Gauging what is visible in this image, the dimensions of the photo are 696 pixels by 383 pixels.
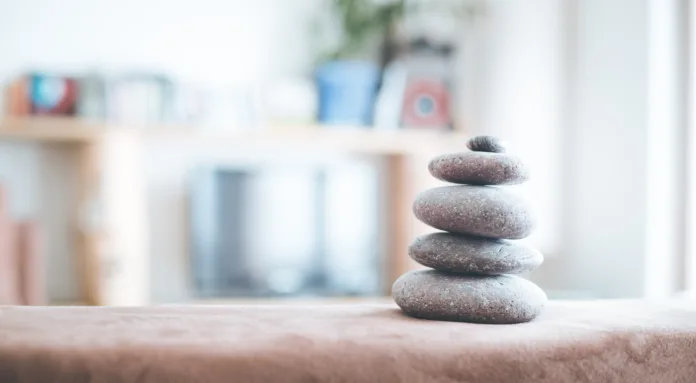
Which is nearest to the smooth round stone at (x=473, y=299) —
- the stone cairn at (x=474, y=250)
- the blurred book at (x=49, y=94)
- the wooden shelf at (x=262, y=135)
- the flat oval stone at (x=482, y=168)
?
the stone cairn at (x=474, y=250)

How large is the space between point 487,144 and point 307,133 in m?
2.21

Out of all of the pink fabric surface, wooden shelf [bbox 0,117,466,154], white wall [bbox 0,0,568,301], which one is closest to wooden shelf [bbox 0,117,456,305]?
wooden shelf [bbox 0,117,466,154]

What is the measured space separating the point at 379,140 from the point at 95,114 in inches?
47.0

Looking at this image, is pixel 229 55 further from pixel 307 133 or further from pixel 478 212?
pixel 478 212

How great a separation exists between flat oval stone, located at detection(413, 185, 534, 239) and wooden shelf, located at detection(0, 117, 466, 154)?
2228 millimetres

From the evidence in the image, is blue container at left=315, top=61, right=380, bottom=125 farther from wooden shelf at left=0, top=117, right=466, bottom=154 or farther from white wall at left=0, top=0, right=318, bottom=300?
white wall at left=0, top=0, right=318, bottom=300

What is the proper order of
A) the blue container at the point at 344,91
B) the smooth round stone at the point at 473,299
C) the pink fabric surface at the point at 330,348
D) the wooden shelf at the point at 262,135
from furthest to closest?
the blue container at the point at 344,91 < the wooden shelf at the point at 262,135 < the smooth round stone at the point at 473,299 < the pink fabric surface at the point at 330,348

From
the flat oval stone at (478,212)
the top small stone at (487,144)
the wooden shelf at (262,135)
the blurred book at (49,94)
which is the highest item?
the blurred book at (49,94)

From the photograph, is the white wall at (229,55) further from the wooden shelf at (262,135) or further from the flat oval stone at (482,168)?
the flat oval stone at (482,168)

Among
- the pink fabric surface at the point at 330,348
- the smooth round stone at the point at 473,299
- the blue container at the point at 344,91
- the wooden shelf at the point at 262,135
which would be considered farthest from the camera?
the blue container at the point at 344,91

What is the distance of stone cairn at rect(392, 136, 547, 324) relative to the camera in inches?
28.4

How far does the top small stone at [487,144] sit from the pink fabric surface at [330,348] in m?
0.20

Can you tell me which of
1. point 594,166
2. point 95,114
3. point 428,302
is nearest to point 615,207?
point 594,166

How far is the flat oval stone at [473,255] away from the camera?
0.75m
